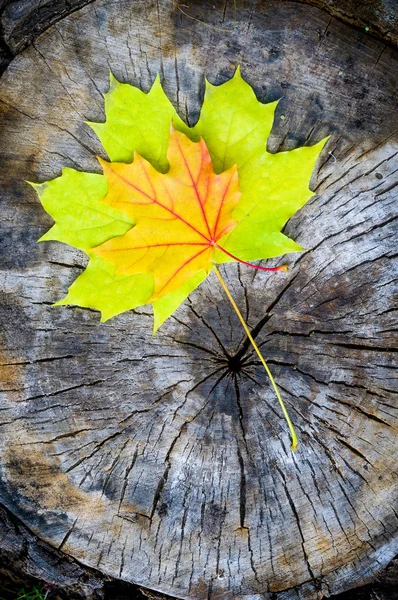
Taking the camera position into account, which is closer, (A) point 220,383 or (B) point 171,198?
(B) point 171,198

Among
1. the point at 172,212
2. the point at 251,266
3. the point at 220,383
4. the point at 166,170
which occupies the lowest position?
the point at 220,383

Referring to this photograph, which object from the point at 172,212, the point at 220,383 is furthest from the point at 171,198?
the point at 220,383

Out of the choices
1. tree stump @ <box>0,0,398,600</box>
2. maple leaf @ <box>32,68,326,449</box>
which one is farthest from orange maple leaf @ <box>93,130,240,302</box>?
tree stump @ <box>0,0,398,600</box>

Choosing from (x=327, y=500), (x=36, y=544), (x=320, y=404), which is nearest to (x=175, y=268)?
(x=320, y=404)

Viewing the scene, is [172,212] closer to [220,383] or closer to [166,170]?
[166,170]

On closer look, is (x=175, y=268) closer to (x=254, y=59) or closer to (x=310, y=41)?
(x=254, y=59)

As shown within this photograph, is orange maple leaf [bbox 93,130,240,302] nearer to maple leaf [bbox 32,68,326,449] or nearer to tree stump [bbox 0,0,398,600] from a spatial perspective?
maple leaf [bbox 32,68,326,449]

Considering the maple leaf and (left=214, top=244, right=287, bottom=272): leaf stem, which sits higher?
the maple leaf
